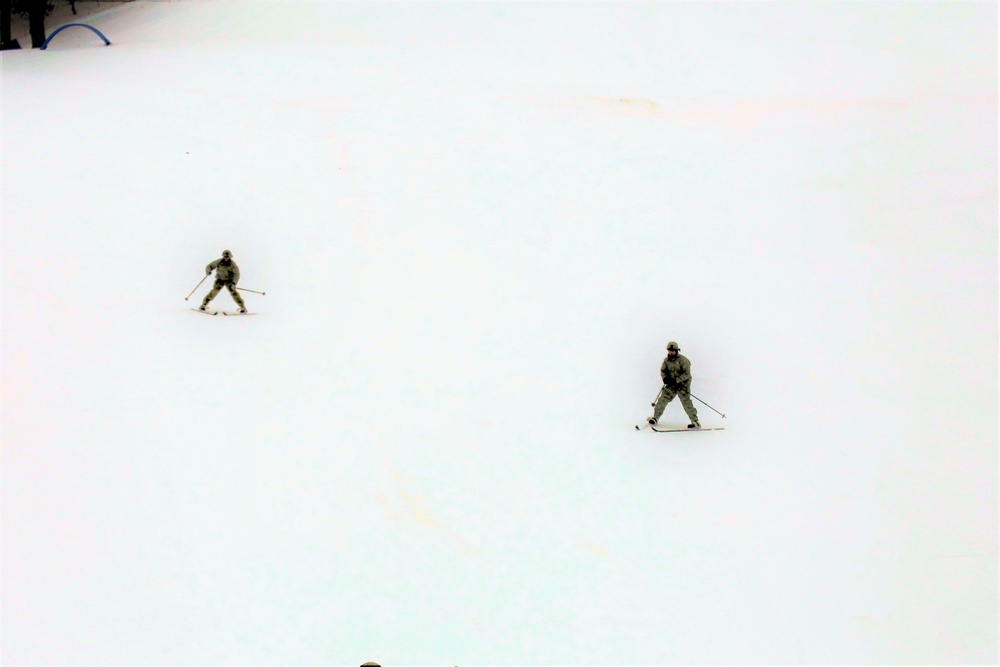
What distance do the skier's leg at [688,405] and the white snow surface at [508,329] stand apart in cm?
31

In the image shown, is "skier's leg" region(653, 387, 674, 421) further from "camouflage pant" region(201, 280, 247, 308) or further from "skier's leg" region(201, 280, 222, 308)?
"skier's leg" region(201, 280, 222, 308)

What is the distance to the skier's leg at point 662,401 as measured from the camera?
8.55m

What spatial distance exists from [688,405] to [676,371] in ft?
1.28

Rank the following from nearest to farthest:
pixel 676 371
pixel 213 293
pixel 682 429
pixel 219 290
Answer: pixel 676 371
pixel 682 429
pixel 213 293
pixel 219 290

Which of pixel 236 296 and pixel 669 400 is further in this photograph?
pixel 236 296

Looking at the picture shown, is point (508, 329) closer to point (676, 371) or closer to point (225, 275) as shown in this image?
point (676, 371)

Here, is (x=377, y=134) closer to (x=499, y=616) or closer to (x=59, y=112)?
(x=59, y=112)

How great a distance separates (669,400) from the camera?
859 cm

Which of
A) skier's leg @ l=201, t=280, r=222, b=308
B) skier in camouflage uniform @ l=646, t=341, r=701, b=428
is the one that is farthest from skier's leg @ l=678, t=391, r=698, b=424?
skier's leg @ l=201, t=280, r=222, b=308

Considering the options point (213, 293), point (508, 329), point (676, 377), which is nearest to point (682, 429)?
point (676, 377)

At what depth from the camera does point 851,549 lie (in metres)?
7.20

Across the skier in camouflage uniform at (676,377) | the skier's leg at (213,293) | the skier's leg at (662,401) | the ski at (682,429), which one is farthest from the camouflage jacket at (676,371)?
the skier's leg at (213,293)

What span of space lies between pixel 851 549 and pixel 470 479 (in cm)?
329

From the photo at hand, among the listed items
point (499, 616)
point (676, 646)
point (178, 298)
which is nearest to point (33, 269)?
point (178, 298)
